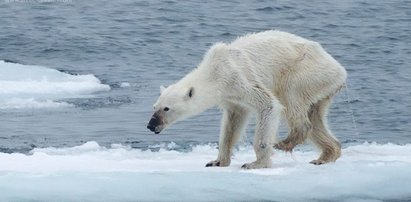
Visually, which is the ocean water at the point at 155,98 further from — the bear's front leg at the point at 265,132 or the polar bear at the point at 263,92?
the polar bear at the point at 263,92

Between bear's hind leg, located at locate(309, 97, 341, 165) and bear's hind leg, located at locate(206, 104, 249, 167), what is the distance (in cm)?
69

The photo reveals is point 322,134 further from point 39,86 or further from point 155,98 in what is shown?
point 39,86

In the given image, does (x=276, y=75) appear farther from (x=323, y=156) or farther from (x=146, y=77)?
(x=146, y=77)

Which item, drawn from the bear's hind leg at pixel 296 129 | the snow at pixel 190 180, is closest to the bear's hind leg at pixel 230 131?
the snow at pixel 190 180

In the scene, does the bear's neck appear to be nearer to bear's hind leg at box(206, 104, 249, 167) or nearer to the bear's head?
the bear's head

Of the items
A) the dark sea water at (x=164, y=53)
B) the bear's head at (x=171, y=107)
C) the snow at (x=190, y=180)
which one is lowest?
the dark sea water at (x=164, y=53)

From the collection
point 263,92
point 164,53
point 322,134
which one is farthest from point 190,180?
point 164,53

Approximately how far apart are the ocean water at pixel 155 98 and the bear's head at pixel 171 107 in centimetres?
43

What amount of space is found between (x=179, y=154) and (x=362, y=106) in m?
7.14

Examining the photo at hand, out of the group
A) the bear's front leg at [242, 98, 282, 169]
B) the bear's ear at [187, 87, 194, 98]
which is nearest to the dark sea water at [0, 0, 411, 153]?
the bear's front leg at [242, 98, 282, 169]

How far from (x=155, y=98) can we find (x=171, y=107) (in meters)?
8.24

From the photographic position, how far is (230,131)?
415 inches

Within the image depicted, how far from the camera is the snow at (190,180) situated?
8.90 meters

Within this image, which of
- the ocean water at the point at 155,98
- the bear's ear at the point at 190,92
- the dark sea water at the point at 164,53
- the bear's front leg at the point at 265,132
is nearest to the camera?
the ocean water at the point at 155,98
